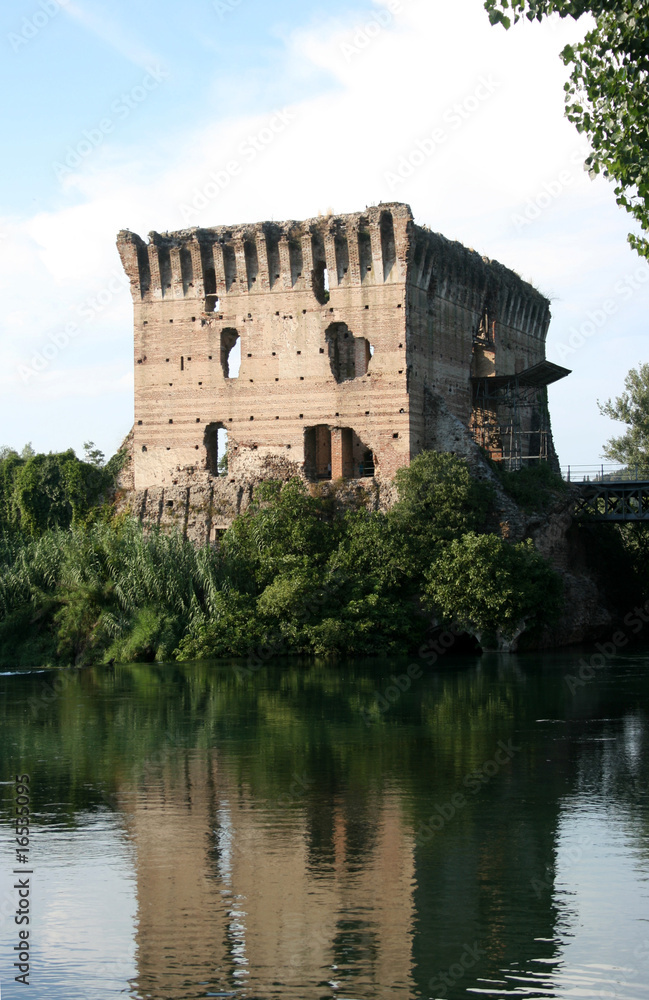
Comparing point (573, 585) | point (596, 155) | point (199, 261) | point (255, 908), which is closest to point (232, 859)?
point (255, 908)

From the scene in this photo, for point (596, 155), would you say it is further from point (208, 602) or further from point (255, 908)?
point (208, 602)

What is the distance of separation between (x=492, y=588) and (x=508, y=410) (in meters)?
10.2

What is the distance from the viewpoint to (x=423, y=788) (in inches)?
466

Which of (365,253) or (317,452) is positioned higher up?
(365,253)

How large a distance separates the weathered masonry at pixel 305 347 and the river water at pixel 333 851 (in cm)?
1258

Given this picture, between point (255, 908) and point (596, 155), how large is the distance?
717 cm

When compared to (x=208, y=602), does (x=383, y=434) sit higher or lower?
higher

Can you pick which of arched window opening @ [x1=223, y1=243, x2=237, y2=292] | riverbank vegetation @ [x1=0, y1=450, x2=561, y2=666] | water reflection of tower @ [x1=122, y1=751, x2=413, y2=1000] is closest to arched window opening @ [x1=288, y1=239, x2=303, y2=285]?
arched window opening @ [x1=223, y1=243, x2=237, y2=292]

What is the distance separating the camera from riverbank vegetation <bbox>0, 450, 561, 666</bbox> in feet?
84.6

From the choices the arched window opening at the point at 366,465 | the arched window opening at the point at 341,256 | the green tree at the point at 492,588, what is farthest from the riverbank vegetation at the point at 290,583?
the arched window opening at the point at 341,256

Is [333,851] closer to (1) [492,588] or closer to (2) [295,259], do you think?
(1) [492,588]

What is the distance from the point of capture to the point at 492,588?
25.5 m

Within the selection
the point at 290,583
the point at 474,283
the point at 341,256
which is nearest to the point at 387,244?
the point at 341,256

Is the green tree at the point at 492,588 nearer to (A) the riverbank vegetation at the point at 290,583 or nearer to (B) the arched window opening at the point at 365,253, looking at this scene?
(A) the riverbank vegetation at the point at 290,583
